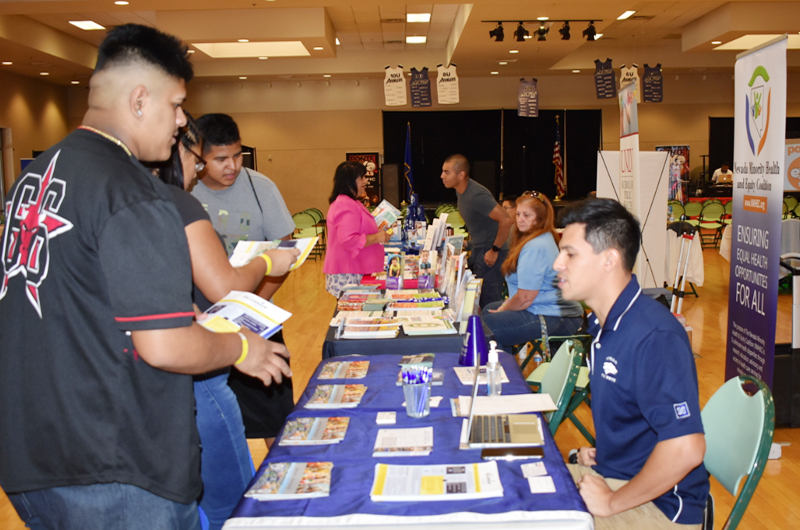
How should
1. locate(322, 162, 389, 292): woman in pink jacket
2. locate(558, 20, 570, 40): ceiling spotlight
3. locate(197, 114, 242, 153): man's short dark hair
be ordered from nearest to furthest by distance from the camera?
locate(197, 114, 242, 153): man's short dark hair → locate(322, 162, 389, 292): woman in pink jacket → locate(558, 20, 570, 40): ceiling spotlight

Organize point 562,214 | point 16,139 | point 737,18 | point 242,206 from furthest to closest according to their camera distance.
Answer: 1. point 16,139
2. point 737,18
3. point 242,206
4. point 562,214

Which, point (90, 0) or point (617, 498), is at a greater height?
point (90, 0)

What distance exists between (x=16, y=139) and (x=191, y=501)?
45.3 feet

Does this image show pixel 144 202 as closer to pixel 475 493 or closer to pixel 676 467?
pixel 475 493

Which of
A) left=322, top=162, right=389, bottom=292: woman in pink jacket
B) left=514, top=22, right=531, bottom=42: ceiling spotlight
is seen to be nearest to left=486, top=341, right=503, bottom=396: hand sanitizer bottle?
left=322, top=162, right=389, bottom=292: woman in pink jacket

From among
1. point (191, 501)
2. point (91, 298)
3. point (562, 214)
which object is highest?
point (562, 214)

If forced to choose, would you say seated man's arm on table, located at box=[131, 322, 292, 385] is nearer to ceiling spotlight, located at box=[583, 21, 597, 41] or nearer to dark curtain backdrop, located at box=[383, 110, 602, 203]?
ceiling spotlight, located at box=[583, 21, 597, 41]

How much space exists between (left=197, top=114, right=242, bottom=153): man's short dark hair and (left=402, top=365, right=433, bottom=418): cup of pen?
4.04 feet

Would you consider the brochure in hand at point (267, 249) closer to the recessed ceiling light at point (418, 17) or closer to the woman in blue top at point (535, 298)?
the woman in blue top at point (535, 298)

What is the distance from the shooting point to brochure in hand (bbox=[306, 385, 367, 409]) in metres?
2.04

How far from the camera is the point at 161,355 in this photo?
3.91 ft

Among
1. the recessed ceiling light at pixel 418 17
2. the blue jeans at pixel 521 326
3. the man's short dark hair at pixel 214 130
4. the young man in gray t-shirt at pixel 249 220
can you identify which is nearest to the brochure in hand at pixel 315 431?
the young man in gray t-shirt at pixel 249 220

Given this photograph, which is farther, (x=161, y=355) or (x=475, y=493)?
(x=475, y=493)

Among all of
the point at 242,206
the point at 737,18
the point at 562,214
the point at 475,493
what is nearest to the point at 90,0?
the point at 242,206
